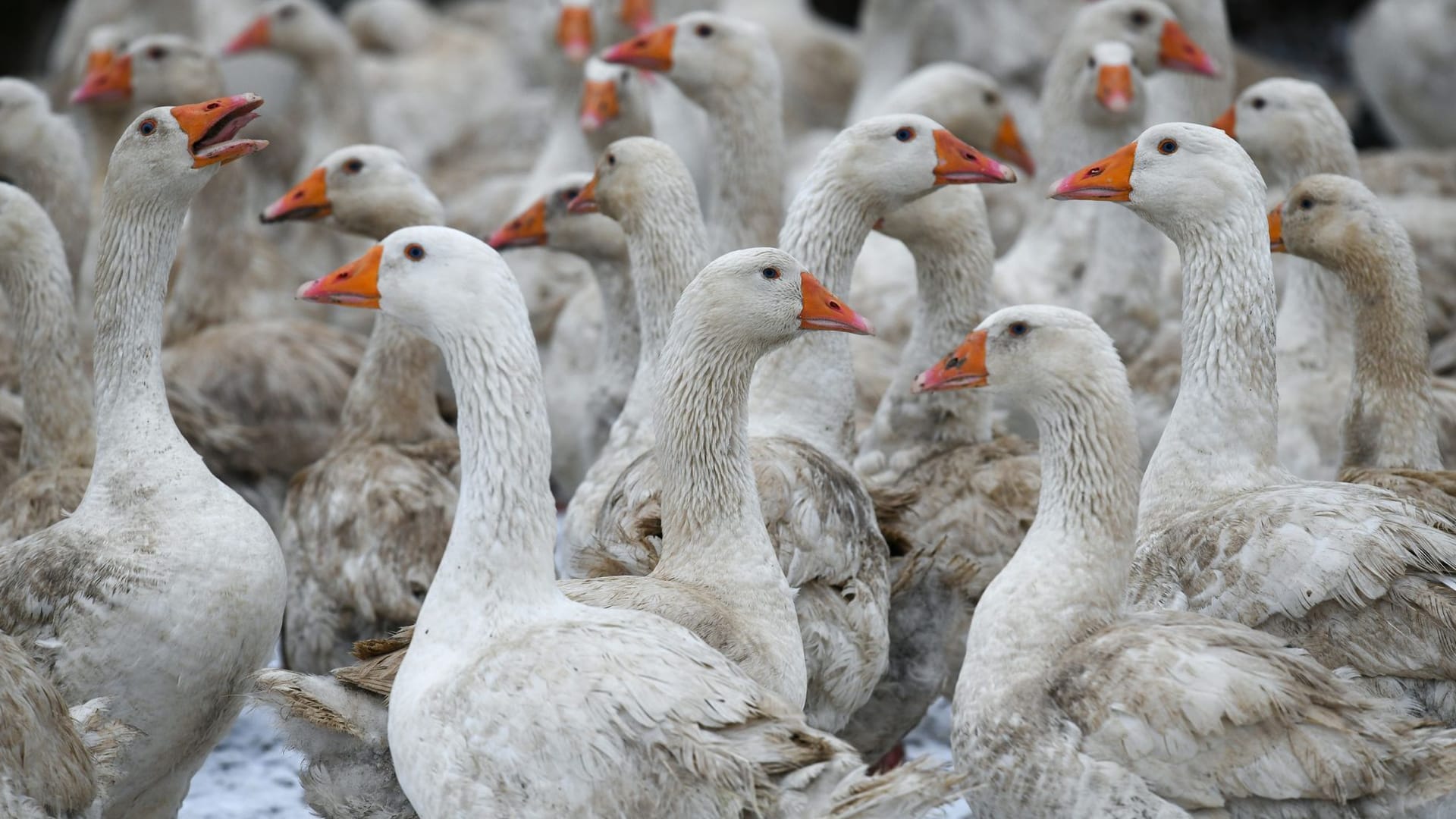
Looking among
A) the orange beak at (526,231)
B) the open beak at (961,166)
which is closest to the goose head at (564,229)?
the orange beak at (526,231)

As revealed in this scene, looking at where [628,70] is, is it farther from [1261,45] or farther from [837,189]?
[1261,45]

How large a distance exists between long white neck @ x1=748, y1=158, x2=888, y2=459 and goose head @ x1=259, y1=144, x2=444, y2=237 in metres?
1.63

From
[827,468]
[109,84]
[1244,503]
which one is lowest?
[827,468]

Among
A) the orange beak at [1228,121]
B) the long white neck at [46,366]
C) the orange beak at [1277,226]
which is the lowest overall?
the long white neck at [46,366]

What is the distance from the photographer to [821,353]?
6.45 meters

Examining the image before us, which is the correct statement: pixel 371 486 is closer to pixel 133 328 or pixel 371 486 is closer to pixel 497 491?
pixel 133 328

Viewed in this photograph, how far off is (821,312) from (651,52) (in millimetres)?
3168

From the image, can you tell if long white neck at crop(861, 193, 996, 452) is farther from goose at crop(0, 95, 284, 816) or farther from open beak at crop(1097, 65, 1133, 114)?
goose at crop(0, 95, 284, 816)

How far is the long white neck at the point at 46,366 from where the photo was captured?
21.0 ft

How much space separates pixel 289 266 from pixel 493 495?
5206mm

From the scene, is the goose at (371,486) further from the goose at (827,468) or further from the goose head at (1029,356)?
the goose head at (1029,356)

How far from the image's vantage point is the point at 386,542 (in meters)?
6.49

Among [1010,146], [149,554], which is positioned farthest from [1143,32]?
[149,554]

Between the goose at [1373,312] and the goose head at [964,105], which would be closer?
the goose at [1373,312]
